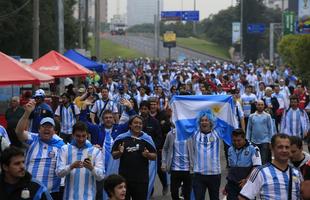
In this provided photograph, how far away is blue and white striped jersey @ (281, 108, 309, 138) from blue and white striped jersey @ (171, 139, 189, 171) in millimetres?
4223

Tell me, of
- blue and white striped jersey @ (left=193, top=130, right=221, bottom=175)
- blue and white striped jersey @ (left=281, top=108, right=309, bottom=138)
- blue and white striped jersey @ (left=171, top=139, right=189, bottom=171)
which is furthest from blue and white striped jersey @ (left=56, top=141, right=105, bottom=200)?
blue and white striped jersey @ (left=281, top=108, right=309, bottom=138)

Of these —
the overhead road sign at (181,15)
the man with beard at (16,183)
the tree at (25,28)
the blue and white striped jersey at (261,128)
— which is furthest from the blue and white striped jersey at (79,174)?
the overhead road sign at (181,15)

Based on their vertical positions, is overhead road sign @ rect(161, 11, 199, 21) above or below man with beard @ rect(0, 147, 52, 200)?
above

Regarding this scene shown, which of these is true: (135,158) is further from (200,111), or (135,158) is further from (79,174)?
(200,111)

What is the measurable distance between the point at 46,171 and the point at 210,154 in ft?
8.84

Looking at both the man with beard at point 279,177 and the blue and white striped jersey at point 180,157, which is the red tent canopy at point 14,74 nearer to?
the blue and white striped jersey at point 180,157

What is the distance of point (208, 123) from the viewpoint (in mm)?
10500

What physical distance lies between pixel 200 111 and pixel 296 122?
11.1ft

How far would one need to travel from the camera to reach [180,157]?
471 inches

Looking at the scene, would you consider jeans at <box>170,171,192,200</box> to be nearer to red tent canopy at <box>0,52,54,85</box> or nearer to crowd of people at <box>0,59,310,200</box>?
crowd of people at <box>0,59,310,200</box>

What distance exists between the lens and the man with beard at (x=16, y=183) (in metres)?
6.25

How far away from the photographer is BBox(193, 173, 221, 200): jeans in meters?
10.5

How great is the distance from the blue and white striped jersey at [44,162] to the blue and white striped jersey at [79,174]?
0.21m

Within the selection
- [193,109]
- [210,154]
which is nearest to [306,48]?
[193,109]
